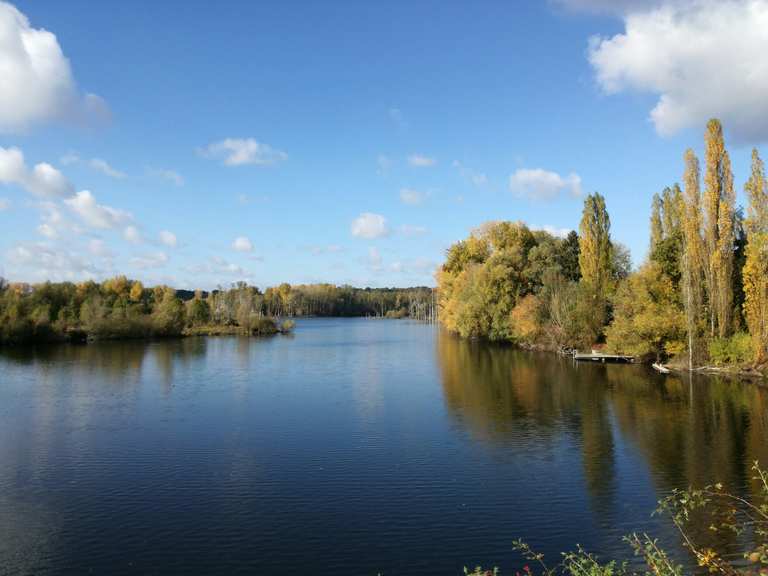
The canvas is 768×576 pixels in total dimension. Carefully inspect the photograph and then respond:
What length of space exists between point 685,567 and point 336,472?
853 centimetres

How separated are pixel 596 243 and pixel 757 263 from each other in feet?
56.4

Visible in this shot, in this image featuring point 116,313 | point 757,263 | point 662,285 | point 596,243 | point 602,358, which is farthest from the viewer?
point 116,313

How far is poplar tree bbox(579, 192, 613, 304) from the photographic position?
46719 millimetres

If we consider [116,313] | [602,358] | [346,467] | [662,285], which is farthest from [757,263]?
[116,313]

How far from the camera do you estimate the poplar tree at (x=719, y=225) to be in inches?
1281

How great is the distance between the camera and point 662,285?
38.1 m

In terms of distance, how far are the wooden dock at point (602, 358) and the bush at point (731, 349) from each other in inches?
285

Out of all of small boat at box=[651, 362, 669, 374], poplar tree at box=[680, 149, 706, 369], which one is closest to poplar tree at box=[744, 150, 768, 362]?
poplar tree at box=[680, 149, 706, 369]

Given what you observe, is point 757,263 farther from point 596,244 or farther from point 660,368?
point 596,244

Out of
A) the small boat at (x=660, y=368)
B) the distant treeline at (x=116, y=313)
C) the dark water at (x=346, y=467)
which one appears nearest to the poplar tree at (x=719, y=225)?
the small boat at (x=660, y=368)

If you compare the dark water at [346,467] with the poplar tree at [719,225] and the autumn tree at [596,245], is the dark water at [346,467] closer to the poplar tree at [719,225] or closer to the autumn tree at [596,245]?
the poplar tree at [719,225]

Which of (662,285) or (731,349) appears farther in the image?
(662,285)

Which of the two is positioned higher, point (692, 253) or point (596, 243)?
point (596, 243)

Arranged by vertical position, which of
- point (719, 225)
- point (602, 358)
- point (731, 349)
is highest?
point (719, 225)
